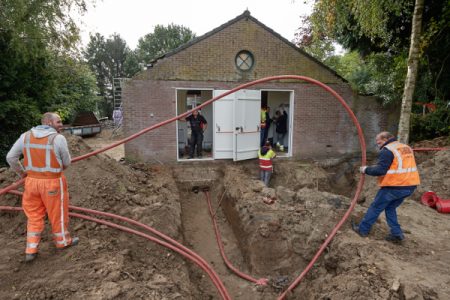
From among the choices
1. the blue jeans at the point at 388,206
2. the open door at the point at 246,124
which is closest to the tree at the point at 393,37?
the open door at the point at 246,124

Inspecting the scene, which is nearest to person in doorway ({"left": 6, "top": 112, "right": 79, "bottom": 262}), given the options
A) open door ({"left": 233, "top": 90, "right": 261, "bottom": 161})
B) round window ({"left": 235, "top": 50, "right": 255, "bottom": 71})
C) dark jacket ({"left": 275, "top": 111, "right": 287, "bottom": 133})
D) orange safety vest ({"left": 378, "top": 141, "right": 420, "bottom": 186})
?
orange safety vest ({"left": 378, "top": 141, "right": 420, "bottom": 186})

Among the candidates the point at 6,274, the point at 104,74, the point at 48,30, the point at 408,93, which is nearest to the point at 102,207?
the point at 6,274

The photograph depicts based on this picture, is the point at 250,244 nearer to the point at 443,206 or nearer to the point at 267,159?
the point at 267,159

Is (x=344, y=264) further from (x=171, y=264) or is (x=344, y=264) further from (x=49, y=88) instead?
(x=49, y=88)

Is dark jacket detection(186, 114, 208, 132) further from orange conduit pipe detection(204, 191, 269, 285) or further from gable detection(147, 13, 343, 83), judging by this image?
orange conduit pipe detection(204, 191, 269, 285)

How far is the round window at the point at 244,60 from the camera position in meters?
8.80

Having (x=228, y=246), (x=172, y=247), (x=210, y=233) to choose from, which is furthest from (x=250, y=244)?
(x=172, y=247)

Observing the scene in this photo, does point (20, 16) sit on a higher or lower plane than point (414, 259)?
higher

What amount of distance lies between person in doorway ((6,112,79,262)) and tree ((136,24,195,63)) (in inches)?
1534

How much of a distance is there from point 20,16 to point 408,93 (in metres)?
11.3

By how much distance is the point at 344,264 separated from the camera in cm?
377

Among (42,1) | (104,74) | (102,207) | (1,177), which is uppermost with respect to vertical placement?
(104,74)

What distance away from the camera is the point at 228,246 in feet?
18.5

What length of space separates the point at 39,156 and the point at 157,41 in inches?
1595
